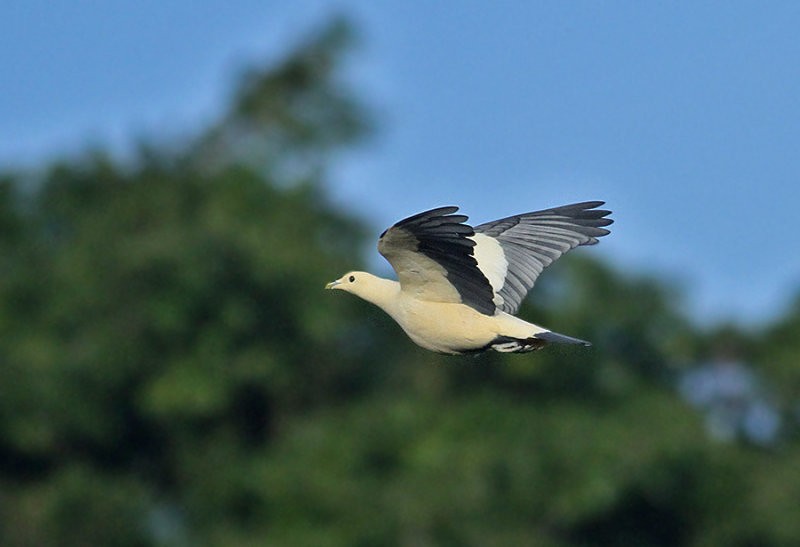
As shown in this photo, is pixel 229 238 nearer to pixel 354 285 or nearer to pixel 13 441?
pixel 13 441

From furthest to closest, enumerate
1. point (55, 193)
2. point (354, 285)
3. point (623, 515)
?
point (55, 193) < point (623, 515) < point (354, 285)

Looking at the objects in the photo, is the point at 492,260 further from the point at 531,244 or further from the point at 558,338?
the point at 558,338

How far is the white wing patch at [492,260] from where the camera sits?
16703 mm

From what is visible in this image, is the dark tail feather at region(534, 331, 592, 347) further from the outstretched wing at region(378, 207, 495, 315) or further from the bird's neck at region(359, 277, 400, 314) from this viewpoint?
the bird's neck at region(359, 277, 400, 314)

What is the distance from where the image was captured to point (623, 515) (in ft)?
164

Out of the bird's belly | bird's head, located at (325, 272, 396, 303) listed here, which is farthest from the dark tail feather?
bird's head, located at (325, 272, 396, 303)

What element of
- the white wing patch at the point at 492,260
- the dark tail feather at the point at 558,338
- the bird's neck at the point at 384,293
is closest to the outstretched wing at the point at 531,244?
the white wing patch at the point at 492,260

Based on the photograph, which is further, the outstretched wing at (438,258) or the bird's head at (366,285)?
the bird's head at (366,285)

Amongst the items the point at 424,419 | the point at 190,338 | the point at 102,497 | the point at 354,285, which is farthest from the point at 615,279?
the point at 354,285

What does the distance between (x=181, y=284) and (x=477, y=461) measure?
10.5 m

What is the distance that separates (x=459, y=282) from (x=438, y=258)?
33 cm

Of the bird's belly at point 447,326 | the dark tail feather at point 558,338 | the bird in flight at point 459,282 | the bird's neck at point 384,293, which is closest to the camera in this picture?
the dark tail feather at point 558,338

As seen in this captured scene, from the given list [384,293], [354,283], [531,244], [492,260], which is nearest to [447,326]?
[384,293]

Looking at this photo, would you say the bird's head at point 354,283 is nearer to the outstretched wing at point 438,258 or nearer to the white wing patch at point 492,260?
the outstretched wing at point 438,258
